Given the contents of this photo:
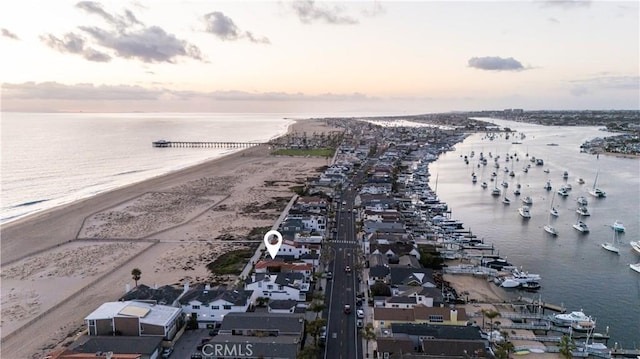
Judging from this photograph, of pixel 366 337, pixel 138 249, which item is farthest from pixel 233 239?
pixel 366 337

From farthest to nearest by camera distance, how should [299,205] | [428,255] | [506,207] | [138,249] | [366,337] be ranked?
[506,207], [299,205], [138,249], [428,255], [366,337]

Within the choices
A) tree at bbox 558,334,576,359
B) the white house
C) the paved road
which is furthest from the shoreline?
tree at bbox 558,334,576,359

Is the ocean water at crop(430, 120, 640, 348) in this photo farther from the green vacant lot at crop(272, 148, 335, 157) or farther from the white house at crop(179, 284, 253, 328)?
the green vacant lot at crop(272, 148, 335, 157)

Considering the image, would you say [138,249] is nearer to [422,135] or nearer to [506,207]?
[506,207]

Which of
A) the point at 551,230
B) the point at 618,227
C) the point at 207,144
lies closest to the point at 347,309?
the point at 551,230

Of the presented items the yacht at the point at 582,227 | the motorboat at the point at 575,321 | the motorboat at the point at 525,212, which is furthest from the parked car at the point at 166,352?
the motorboat at the point at 525,212

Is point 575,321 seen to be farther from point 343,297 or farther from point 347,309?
point 343,297
